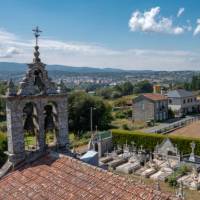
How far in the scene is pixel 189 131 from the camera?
1767 inches

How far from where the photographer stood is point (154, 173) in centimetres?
2598

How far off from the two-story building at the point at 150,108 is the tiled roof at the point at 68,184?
48.5m

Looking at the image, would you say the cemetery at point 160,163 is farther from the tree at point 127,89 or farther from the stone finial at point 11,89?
the tree at point 127,89

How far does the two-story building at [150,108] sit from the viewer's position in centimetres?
5666

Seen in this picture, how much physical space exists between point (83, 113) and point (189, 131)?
1676 cm

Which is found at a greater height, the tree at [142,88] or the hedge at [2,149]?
the hedge at [2,149]

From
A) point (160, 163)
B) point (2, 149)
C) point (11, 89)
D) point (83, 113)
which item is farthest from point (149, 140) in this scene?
point (11, 89)

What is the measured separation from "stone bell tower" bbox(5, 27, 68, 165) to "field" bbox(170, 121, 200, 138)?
3398 cm

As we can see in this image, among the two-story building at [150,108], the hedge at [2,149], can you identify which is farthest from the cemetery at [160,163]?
the two-story building at [150,108]

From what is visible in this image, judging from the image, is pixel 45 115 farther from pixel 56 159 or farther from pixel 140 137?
pixel 140 137

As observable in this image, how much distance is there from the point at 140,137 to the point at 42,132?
2383cm

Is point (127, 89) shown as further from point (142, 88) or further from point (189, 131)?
point (189, 131)

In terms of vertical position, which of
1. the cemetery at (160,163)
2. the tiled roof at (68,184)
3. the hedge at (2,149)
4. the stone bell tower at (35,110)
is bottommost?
the cemetery at (160,163)

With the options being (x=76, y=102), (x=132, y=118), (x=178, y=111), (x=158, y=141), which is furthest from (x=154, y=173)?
(x=178, y=111)
